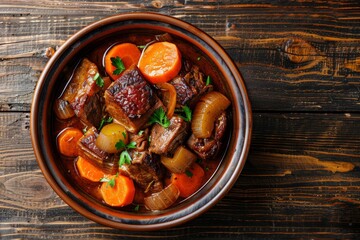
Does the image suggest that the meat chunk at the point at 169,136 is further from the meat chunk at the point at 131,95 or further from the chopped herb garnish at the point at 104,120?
the chopped herb garnish at the point at 104,120

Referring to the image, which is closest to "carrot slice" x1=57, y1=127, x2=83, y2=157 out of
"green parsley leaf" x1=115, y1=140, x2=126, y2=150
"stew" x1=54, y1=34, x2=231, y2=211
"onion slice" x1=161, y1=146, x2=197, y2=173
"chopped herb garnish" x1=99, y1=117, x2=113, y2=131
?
"stew" x1=54, y1=34, x2=231, y2=211

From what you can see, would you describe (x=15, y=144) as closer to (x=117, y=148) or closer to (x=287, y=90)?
(x=117, y=148)

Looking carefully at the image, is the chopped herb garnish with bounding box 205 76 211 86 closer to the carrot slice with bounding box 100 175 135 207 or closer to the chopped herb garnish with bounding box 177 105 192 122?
the chopped herb garnish with bounding box 177 105 192 122

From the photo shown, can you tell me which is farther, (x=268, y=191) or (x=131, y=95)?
(x=268, y=191)

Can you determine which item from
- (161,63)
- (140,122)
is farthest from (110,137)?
(161,63)

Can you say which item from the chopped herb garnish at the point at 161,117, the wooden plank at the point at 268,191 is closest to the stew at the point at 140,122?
the chopped herb garnish at the point at 161,117

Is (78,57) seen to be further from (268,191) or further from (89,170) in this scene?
(268,191)
